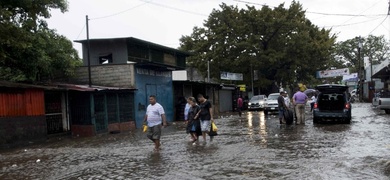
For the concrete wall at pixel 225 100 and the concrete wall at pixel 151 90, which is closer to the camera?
the concrete wall at pixel 151 90

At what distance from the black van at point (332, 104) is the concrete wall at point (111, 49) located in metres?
11.6

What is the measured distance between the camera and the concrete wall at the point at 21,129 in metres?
15.0

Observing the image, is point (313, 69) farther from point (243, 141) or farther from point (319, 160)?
point (319, 160)

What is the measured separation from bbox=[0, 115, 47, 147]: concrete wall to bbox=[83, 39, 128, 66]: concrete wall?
8.18 m

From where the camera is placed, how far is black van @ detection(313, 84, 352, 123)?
19453 mm

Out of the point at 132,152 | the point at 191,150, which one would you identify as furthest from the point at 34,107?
the point at 191,150

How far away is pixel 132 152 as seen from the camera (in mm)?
12227

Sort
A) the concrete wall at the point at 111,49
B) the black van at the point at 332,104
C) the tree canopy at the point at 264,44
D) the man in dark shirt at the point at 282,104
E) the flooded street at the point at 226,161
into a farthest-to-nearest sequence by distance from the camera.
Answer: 1. the tree canopy at the point at 264,44
2. the concrete wall at the point at 111,49
3. the man in dark shirt at the point at 282,104
4. the black van at the point at 332,104
5. the flooded street at the point at 226,161

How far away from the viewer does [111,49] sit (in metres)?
24.8

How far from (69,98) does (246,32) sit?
31346 millimetres

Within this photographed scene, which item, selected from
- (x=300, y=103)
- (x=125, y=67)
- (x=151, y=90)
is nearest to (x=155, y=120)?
(x=300, y=103)

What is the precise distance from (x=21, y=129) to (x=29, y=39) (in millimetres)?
3627

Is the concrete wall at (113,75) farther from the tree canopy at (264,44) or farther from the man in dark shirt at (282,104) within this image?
the tree canopy at (264,44)

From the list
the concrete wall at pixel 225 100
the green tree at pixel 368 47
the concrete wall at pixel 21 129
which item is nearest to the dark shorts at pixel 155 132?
the concrete wall at pixel 21 129
